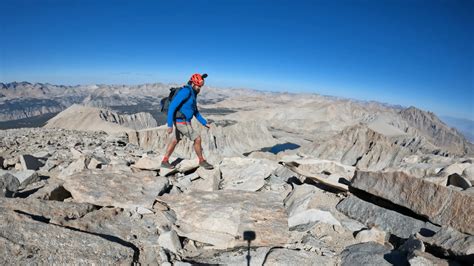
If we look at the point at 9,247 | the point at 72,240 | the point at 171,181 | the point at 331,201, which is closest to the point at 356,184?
the point at 331,201

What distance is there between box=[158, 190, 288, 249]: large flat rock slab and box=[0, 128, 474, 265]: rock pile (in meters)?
0.01

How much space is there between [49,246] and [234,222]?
6.45 feet

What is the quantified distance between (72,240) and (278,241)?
217 centimetres

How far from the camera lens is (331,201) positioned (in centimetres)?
480

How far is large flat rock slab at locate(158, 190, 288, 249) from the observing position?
142 inches

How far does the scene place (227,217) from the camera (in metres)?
3.87

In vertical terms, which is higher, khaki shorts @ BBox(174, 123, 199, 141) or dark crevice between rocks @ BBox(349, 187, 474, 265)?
khaki shorts @ BBox(174, 123, 199, 141)

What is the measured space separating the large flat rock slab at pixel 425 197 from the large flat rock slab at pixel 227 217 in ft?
4.52

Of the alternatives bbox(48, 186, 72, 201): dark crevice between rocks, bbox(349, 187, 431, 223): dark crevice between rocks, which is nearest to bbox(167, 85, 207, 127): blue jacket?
bbox(48, 186, 72, 201): dark crevice between rocks

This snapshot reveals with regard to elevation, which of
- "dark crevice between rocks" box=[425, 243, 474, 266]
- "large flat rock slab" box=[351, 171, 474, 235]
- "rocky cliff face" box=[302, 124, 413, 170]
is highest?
"large flat rock slab" box=[351, 171, 474, 235]

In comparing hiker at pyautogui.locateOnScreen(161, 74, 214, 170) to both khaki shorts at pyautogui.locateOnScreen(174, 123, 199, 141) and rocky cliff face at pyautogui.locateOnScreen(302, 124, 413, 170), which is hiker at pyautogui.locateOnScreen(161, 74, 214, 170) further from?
rocky cliff face at pyautogui.locateOnScreen(302, 124, 413, 170)

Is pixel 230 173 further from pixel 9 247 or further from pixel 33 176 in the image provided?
pixel 9 247

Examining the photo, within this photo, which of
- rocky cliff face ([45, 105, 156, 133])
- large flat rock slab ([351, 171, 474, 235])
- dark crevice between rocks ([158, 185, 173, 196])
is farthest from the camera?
rocky cliff face ([45, 105, 156, 133])

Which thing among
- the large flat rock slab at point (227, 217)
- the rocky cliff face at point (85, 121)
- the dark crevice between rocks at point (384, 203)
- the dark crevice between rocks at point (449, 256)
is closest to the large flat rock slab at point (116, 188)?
the large flat rock slab at point (227, 217)
